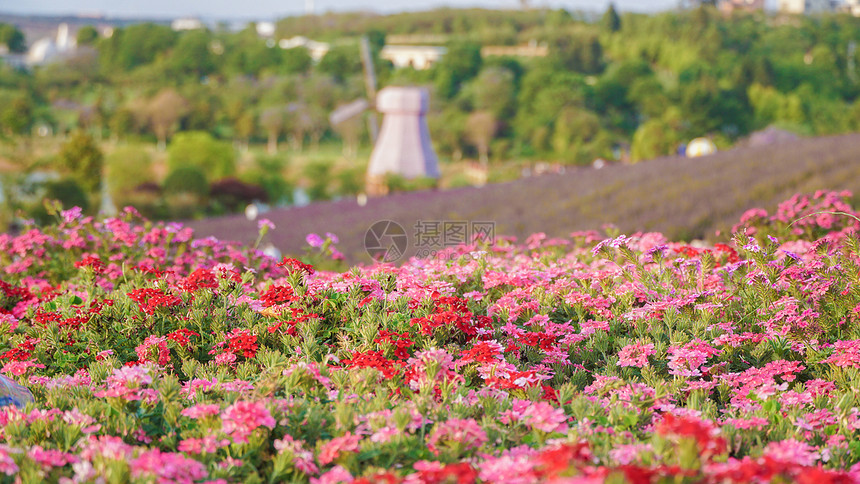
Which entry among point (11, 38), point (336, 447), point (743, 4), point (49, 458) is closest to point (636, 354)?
point (336, 447)

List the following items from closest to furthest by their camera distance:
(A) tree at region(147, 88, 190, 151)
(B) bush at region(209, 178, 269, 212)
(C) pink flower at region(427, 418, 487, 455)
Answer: (C) pink flower at region(427, 418, 487, 455), (B) bush at region(209, 178, 269, 212), (A) tree at region(147, 88, 190, 151)

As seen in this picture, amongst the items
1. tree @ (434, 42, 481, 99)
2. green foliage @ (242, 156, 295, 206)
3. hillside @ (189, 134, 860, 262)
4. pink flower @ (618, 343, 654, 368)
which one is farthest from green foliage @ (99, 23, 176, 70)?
pink flower @ (618, 343, 654, 368)

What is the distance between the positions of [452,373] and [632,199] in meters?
7.76

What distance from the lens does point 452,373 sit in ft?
10.2

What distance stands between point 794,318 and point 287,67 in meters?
86.5

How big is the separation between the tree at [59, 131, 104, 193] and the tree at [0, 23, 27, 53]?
99101mm

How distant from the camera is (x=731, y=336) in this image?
11.8ft

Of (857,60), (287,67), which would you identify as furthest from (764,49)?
(287,67)

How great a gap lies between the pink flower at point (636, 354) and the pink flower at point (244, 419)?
1623mm

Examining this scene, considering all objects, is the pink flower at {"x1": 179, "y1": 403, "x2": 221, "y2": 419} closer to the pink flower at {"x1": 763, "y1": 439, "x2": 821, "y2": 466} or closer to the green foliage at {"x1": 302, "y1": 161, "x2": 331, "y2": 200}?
the pink flower at {"x1": 763, "y1": 439, "x2": 821, "y2": 466}

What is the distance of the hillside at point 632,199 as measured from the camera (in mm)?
9195

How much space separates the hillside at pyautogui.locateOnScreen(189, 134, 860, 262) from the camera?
30.2 ft

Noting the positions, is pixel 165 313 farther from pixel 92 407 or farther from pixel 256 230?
pixel 256 230

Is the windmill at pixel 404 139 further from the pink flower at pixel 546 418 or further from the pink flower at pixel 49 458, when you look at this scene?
the pink flower at pixel 49 458
